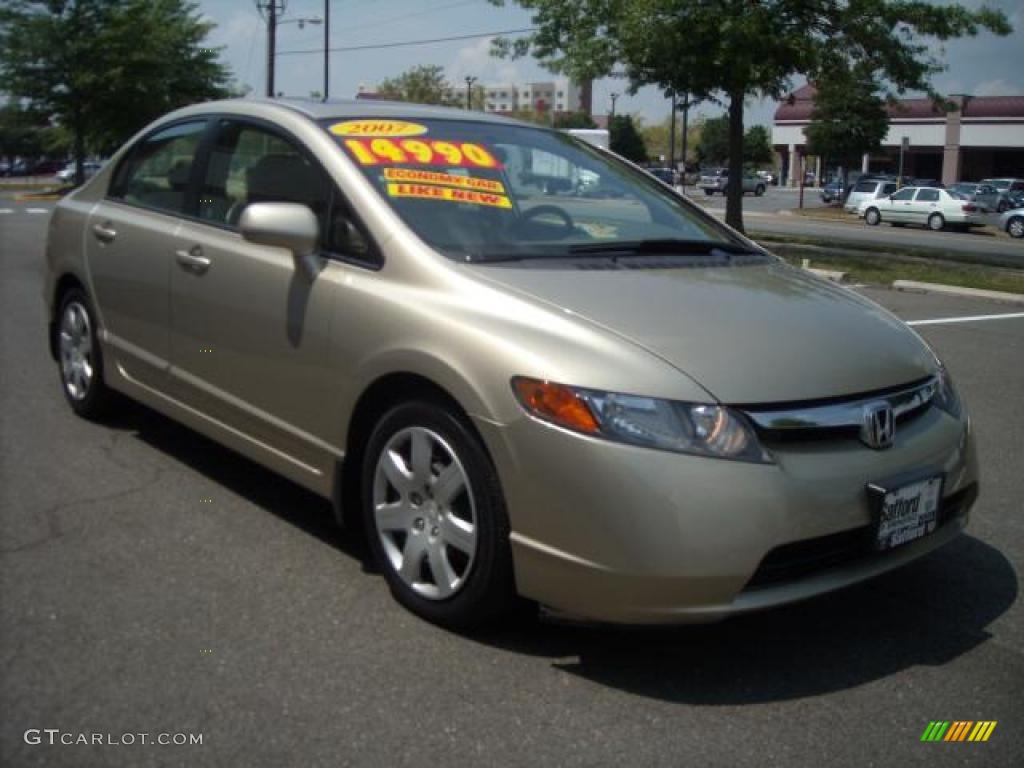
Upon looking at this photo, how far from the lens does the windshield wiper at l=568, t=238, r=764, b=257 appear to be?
12.7 ft

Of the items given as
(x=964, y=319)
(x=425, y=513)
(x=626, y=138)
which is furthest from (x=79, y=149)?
(x=626, y=138)

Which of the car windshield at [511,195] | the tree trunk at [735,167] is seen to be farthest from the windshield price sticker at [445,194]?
the tree trunk at [735,167]

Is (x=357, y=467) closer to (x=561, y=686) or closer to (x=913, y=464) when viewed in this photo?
(x=561, y=686)

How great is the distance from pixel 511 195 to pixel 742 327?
1.17m

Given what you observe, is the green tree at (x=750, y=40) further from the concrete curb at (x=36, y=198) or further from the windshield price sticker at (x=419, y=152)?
the concrete curb at (x=36, y=198)

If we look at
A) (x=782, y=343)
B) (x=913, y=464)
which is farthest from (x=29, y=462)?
(x=913, y=464)

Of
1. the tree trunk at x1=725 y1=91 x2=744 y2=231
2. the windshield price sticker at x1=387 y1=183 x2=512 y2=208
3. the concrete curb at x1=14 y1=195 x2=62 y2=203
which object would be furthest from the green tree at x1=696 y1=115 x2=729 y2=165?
the windshield price sticker at x1=387 y1=183 x2=512 y2=208

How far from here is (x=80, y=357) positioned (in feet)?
17.8

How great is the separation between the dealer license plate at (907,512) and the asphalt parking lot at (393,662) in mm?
361

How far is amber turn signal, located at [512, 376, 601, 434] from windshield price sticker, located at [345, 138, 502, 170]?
4.18 feet

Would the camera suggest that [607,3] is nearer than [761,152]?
Yes

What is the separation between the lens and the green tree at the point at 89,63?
3584cm

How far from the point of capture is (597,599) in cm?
287

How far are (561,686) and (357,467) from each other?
41.7 inches
